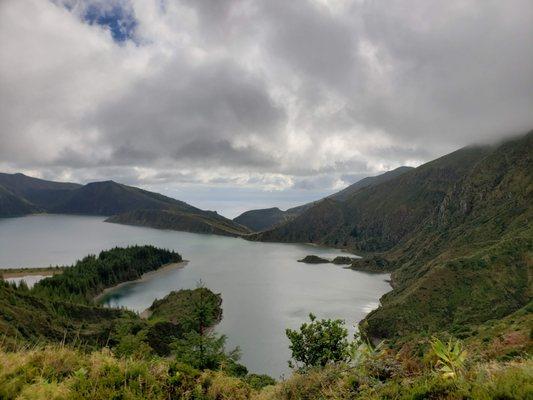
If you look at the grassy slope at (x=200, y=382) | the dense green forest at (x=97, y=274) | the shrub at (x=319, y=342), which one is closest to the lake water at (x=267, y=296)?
the dense green forest at (x=97, y=274)

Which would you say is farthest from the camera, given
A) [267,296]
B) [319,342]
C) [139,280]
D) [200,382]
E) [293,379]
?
[139,280]

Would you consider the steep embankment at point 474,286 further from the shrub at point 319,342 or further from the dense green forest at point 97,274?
the dense green forest at point 97,274

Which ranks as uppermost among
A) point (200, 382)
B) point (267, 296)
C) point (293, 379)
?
point (200, 382)

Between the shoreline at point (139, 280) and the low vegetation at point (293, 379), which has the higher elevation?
the low vegetation at point (293, 379)

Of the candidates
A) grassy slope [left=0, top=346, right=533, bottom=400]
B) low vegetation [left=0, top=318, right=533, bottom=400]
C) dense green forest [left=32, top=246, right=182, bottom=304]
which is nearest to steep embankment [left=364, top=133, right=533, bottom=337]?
low vegetation [left=0, top=318, right=533, bottom=400]

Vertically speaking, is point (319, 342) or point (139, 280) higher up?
point (319, 342)

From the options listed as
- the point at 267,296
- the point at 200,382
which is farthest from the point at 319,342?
the point at 267,296

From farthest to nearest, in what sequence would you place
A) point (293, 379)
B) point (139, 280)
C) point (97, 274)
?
1. point (139, 280)
2. point (97, 274)
3. point (293, 379)

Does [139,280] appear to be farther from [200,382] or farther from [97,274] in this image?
[200,382]

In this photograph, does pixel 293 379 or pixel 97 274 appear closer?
pixel 293 379

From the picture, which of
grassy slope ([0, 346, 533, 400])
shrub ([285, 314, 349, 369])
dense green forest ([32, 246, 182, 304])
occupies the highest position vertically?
grassy slope ([0, 346, 533, 400])

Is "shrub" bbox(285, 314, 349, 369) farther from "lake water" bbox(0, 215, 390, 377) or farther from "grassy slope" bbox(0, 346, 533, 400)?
"grassy slope" bbox(0, 346, 533, 400)

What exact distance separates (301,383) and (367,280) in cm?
16154

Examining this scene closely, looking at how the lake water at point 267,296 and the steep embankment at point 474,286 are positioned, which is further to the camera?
the lake water at point 267,296
